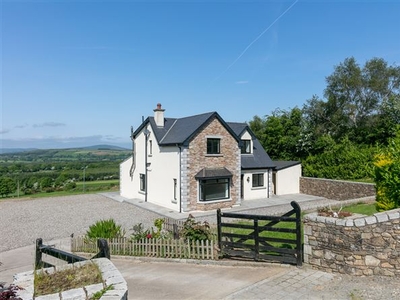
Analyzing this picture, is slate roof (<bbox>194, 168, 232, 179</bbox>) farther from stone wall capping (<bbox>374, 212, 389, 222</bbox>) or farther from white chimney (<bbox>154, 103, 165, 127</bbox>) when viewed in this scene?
stone wall capping (<bbox>374, 212, 389, 222</bbox>)

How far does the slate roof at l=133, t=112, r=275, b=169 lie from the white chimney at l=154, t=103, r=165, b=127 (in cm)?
33

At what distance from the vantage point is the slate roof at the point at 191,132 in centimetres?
2036

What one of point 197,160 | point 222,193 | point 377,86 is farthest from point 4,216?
point 377,86

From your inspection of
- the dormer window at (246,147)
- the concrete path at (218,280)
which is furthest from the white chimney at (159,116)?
the concrete path at (218,280)

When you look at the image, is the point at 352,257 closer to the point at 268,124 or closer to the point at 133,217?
the point at 133,217

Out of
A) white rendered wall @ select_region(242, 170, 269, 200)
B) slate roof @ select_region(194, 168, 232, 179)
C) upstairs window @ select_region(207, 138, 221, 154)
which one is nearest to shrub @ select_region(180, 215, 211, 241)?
slate roof @ select_region(194, 168, 232, 179)

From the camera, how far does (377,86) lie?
34.0 m

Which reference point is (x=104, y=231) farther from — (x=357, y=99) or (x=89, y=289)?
(x=357, y=99)

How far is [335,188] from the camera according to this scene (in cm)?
2362

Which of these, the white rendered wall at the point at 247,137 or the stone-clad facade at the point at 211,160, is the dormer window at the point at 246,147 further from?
the stone-clad facade at the point at 211,160

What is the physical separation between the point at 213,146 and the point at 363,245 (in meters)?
14.6

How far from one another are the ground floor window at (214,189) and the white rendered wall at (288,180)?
6864 millimetres

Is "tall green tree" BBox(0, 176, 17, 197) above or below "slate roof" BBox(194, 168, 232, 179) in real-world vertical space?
below

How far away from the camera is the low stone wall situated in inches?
842
